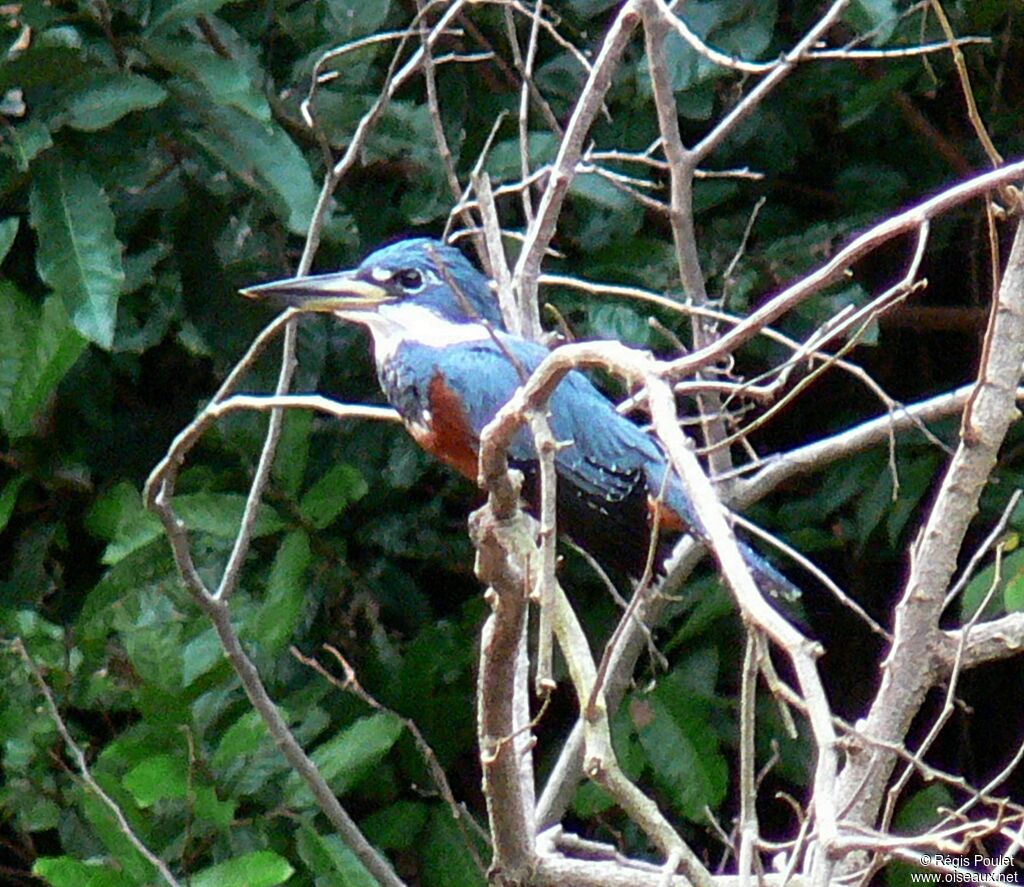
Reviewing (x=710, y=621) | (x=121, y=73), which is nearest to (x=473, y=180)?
(x=121, y=73)

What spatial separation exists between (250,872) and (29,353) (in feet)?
3.45

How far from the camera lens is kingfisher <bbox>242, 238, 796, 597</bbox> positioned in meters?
3.19

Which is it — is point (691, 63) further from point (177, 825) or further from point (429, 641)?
point (177, 825)

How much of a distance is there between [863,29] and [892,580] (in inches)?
59.4

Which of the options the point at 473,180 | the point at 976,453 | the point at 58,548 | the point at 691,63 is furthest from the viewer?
the point at 58,548

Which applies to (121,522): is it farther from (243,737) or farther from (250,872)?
(250,872)

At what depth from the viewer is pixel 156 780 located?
10.8ft

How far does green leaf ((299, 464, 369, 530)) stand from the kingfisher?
24 cm

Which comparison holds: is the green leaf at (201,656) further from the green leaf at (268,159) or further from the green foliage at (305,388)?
the green leaf at (268,159)

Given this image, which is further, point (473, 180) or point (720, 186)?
point (720, 186)

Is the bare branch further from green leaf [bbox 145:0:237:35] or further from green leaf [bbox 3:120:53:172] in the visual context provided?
green leaf [bbox 3:120:53:172]

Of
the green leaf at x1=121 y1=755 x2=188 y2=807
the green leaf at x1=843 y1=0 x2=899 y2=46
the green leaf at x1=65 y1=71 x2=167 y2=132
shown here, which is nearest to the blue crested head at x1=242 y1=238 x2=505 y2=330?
the green leaf at x1=65 y1=71 x2=167 y2=132

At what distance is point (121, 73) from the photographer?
310 centimetres

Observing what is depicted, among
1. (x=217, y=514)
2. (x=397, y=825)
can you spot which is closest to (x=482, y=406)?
(x=217, y=514)
